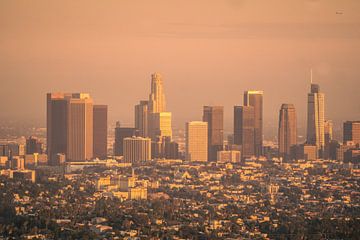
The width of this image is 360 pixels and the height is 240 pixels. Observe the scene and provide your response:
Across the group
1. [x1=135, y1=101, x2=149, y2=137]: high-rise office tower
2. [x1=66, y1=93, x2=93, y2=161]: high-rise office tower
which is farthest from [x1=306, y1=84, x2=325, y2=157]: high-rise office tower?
[x1=66, y1=93, x2=93, y2=161]: high-rise office tower

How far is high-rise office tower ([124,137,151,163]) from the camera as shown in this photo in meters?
67.9

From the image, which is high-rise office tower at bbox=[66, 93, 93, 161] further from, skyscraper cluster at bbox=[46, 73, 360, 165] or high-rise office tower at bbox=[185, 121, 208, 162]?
high-rise office tower at bbox=[185, 121, 208, 162]

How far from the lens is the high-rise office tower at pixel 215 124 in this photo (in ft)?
241

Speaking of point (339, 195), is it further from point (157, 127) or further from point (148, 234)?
point (157, 127)

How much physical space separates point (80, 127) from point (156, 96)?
10.8 meters

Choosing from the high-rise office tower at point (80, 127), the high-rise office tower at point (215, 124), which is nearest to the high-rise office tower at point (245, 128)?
the high-rise office tower at point (215, 124)

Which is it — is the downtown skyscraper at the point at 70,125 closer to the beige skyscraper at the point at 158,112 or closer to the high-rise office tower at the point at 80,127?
the high-rise office tower at the point at 80,127

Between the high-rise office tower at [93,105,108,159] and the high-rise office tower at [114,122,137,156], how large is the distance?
661 mm

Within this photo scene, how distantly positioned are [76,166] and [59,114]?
5175mm

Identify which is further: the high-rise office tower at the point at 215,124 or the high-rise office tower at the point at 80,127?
the high-rise office tower at the point at 215,124

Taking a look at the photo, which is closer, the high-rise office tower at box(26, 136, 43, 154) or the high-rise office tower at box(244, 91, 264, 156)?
the high-rise office tower at box(26, 136, 43, 154)

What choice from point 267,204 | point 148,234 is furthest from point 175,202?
point 148,234

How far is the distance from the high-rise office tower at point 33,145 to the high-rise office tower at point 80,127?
144cm

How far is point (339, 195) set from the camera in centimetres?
Answer: 5022
